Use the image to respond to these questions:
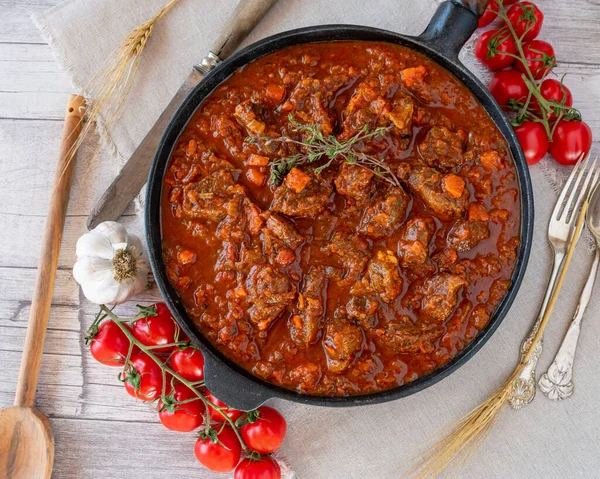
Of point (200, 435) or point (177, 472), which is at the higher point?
point (200, 435)

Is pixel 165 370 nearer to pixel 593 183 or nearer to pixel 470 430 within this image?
pixel 470 430

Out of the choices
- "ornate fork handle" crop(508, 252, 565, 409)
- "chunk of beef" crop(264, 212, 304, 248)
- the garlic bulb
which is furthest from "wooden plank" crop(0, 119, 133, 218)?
"ornate fork handle" crop(508, 252, 565, 409)

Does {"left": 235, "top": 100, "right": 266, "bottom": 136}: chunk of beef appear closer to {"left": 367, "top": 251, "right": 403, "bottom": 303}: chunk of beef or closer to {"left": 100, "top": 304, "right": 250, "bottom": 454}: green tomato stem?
{"left": 367, "top": 251, "right": 403, "bottom": 303}: chunk of beef

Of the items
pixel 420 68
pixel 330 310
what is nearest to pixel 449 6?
pixel 420 68

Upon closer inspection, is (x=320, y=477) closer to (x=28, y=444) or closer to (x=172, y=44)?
(x=28, y=444)

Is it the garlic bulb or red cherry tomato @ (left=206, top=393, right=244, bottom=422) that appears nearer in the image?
the garlic bulb

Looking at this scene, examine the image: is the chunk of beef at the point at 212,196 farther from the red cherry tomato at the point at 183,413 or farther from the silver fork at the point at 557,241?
the silver fork at the point at 557,241

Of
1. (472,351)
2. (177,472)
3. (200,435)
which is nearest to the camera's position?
(472,351)

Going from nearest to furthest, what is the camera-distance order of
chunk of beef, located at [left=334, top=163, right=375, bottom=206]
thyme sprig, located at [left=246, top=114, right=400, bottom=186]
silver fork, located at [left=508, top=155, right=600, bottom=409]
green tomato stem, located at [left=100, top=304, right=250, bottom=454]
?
1. thyme sprig, located at [left=246, top=114, right=400, bottom=186]
2. chunk of beef, located at [left=334, top=163, right=375, bottom=206]
3. green tomato stem, located at [left=100, top=304, right=250, bottom=454]
4. silver fork, located at [left=508, top=155, right=600, bottom=409]
